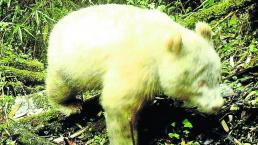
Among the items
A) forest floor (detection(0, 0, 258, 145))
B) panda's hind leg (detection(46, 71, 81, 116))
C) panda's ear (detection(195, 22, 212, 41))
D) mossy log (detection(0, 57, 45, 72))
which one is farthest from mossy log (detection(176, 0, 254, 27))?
mossy log (detection(0, 57, 45, 72))

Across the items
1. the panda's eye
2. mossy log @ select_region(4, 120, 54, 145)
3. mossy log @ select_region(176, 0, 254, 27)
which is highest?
mossy log @ select_region(176, 0, 254, 27)

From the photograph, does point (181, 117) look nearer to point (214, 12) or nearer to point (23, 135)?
point (23, 135)

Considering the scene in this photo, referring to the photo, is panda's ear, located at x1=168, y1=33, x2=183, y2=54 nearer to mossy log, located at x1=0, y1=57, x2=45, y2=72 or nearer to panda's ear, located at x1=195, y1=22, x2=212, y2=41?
panda's ear, located at x1=195, y1=22, x2=212, y2=41

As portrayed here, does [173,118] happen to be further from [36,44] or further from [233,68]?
[36,44]

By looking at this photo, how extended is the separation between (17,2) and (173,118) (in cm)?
350

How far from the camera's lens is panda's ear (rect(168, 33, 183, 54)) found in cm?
336

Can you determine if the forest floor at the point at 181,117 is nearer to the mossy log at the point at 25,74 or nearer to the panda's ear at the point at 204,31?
the mossy log at the point at 25,74

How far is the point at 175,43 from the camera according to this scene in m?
3.36

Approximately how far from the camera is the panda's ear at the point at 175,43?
11.0 feet

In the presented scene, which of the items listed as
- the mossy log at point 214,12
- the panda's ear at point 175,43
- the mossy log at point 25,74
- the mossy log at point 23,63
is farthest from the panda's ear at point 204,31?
the mossy log at point 23,63

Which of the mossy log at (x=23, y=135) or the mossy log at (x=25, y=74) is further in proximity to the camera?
the mossy log at (x=25, y=74)

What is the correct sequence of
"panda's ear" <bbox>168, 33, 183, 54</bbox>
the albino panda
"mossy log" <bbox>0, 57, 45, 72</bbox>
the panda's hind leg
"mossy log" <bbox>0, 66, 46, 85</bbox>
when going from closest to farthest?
"panda's ear" <bbox>168, 33, 183, 54</bbox>, the albino panda, the panda's hind leg, "mossy log" <bbox>0, 66, 46, 85</bbox>, "mossy log" <bbox>0, 57, 45, 72</bbox>

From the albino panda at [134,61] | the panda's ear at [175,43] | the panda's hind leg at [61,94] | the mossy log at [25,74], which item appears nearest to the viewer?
the panda's ear at [175,43]

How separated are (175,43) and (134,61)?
0.35 meters
